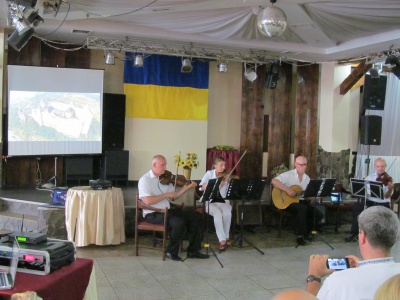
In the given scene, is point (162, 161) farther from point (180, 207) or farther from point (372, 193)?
point (372, 193)

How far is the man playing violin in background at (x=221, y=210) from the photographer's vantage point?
627 cm

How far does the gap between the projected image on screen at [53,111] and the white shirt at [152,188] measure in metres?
3.54

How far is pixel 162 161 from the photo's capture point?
5.88m

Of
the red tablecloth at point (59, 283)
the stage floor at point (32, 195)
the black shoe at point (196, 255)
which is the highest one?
the red tablecloth at point (59, 283)

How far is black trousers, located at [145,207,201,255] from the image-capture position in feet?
19.0

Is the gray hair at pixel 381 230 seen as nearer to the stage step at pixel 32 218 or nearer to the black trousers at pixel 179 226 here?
the black trousers at pixel 179 226

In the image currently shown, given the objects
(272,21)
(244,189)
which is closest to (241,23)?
(272,21)

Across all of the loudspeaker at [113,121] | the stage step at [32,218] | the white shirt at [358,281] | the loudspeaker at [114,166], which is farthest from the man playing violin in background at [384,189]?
the white shirt at [358,281]

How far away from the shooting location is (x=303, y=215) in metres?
6.94

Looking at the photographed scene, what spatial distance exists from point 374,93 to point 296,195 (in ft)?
10.6

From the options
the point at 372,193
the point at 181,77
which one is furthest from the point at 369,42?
the point at 181,77

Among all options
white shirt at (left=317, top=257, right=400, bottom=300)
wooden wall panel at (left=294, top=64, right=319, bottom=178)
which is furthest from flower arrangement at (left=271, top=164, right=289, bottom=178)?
white shirt at (left=317, top=257, right=400, bottom=300)

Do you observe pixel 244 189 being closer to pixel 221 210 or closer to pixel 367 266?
pixel 221 210

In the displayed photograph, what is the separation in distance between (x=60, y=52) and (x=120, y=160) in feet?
7.82
